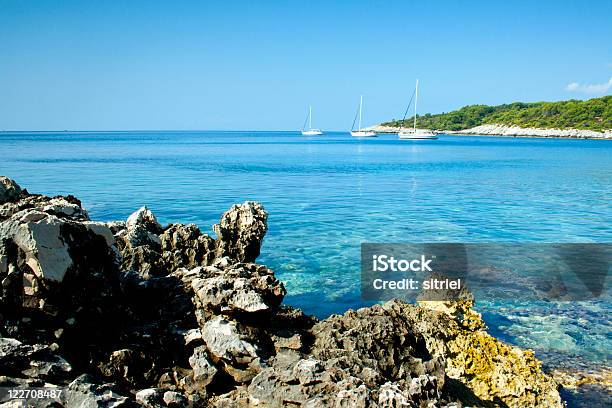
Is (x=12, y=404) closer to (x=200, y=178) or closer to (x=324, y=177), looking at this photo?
(x=200, y=178)

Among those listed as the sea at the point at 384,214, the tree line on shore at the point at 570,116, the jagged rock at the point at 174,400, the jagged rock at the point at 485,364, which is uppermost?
the tree line on shore at the point at 570,116

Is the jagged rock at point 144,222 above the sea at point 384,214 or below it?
above

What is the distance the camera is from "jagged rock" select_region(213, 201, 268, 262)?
9422 mm

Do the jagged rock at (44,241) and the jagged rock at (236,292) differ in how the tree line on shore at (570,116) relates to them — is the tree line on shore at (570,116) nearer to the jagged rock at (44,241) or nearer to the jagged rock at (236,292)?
the jagged rock at (236,292)

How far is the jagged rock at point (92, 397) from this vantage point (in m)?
3.82

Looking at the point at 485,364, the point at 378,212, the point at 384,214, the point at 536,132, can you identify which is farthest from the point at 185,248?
the point at 536,132

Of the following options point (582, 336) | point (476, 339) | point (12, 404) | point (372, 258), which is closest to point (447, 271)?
point (372, 258)

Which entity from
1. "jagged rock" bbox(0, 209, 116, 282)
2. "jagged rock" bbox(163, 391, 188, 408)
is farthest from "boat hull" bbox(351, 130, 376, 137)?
"jagged rock" bbox(163, 391, 188, 408)

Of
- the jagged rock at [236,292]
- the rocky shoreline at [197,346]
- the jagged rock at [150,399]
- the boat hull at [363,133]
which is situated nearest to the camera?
the jagged rock at [150,399]

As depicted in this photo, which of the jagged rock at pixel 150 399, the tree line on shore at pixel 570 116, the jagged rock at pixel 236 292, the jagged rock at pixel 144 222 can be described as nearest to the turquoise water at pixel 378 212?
the jagged rock at pixel 144 222

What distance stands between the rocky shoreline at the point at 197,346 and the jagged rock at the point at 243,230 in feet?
9.34

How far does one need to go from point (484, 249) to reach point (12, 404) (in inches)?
573

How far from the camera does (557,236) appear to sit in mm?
18391

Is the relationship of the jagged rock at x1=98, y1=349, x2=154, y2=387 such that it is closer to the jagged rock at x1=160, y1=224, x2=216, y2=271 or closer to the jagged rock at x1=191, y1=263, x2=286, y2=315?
the jagged rock at x1=191, y1=263, x2=286, y2=315
